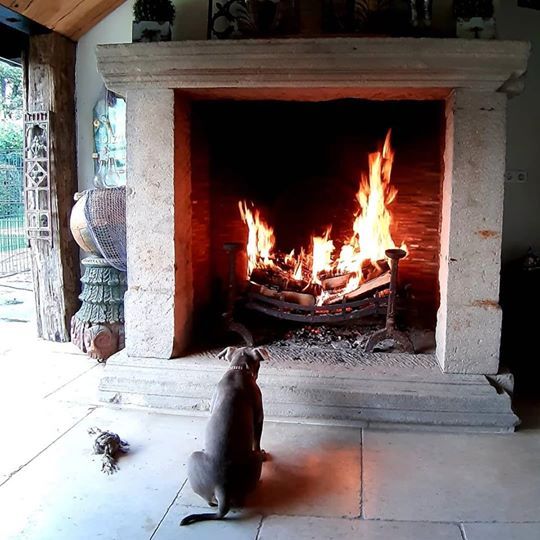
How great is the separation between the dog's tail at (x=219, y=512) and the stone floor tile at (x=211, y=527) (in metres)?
0.02

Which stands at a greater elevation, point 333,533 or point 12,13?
point 12,13

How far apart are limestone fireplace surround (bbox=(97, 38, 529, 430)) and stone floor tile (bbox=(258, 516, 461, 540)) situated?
106 centimetres

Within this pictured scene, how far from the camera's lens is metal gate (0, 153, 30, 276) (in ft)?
25.8

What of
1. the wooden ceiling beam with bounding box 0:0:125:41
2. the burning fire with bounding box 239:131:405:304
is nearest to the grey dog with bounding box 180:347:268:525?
the burning fire with bounding box 239:131:405:304

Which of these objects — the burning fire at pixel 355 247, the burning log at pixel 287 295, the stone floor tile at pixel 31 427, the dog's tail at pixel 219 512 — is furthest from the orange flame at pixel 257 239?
the dog's tail at pixel 219 512

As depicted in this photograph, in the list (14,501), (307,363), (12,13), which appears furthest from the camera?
(12,13)

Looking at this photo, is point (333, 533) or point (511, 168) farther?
point (511, 168)

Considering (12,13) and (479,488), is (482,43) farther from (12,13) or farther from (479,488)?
(12,13)

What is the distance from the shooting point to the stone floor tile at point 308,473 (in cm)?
219

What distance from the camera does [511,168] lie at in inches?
157

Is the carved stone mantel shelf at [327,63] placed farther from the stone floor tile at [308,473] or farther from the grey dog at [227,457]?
the stone floor tile at [308,473]

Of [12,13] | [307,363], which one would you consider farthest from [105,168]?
[307,363]

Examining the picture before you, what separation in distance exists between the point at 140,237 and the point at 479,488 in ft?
6.54

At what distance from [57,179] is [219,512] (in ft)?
9.31
